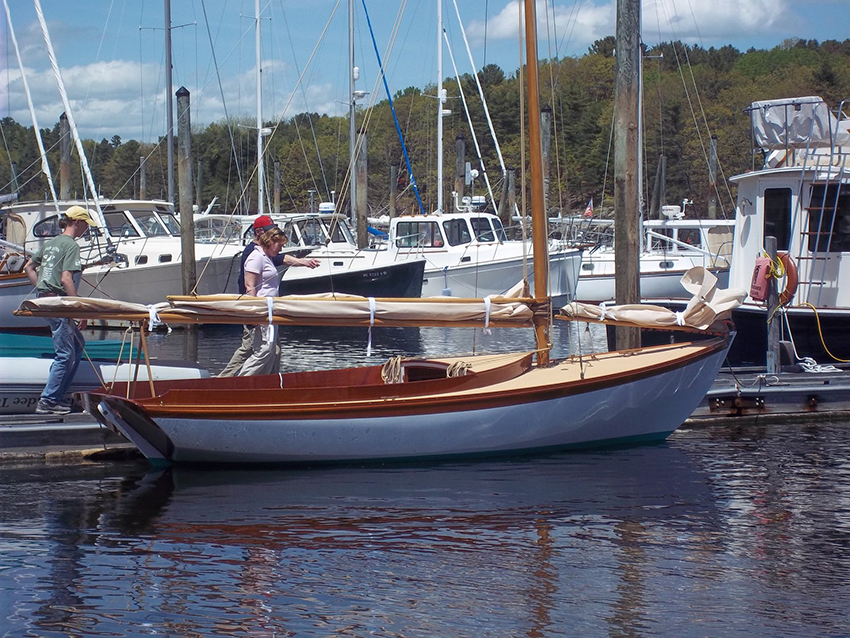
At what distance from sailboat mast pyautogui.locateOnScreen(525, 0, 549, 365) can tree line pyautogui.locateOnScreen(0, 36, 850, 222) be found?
33686 mm

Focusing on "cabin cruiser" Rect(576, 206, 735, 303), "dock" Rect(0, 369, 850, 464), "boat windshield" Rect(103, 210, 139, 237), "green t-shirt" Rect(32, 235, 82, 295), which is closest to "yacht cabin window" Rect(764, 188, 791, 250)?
Result: "dock" Rect(0, 369, 850, 464)

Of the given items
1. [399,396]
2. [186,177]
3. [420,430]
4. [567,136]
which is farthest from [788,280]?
[567,136]

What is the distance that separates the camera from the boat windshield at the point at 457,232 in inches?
963

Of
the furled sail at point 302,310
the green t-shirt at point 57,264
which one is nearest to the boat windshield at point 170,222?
the green t-shirt at point 57,264

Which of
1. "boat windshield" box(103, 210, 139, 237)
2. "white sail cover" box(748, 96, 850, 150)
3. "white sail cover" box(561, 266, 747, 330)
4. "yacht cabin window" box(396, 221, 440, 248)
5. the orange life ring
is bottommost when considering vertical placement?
"white sail cover" box(561, 266, 747, 330)

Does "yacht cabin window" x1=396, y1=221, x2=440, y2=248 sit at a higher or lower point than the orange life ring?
higher

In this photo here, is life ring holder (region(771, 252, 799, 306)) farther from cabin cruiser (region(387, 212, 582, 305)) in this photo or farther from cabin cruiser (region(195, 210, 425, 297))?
cabin cruiser (region(387, 212, 582, 305))

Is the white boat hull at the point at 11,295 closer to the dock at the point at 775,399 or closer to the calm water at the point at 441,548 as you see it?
the calm water at the point at 441,548

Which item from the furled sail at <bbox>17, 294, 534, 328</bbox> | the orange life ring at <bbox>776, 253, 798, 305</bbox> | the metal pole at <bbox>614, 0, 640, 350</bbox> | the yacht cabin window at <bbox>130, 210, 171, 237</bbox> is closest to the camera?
the furled sail at <bbox>17, 294, 534, 328</bbox>

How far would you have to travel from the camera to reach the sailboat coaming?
8.45 metres

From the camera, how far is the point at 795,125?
43.3 ft

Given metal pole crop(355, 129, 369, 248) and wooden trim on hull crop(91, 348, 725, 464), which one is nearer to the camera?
wooden trim on hull crop(91, 348, 725, 464)

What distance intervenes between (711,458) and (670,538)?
107 inches

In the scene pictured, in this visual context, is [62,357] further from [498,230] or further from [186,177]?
[498,230]
